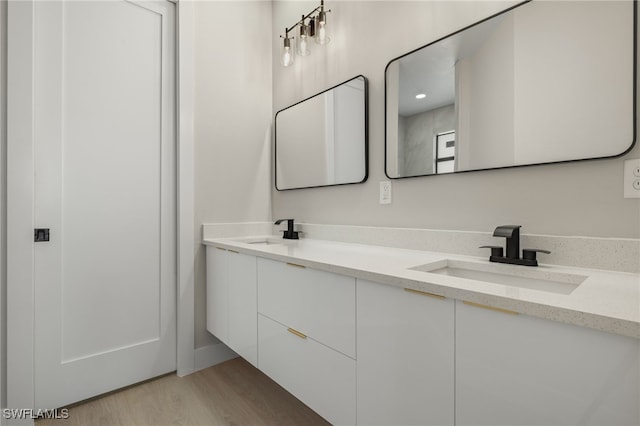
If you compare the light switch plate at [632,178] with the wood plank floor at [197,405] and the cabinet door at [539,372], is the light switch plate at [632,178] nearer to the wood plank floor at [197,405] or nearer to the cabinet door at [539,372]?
the cabinet door at [539,372]

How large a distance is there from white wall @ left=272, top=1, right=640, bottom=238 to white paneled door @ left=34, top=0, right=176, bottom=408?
82cm

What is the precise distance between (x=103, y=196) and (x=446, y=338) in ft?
5.88

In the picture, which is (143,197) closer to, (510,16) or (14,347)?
(14,347)

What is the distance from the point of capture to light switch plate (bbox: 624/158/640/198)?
0.98 m

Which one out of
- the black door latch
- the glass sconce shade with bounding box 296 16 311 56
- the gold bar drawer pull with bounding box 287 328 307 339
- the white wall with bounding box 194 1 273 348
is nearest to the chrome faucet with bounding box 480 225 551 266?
the gold bar drawer pull with bounding box 287 328 307 339

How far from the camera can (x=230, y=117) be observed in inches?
86.3

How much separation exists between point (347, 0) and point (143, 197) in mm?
1640

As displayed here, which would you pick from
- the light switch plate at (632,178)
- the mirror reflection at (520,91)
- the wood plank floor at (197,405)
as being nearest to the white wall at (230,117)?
the wood plank floor at (197,405)

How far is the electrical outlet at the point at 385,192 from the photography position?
1665 millimetres

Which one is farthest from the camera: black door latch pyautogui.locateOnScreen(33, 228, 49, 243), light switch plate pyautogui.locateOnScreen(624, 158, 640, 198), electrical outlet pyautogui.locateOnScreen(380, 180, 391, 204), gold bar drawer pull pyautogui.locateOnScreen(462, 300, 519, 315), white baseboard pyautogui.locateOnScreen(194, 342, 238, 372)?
white baseboard pyautogui.locateOnScreen(194, 342, 238, 372)

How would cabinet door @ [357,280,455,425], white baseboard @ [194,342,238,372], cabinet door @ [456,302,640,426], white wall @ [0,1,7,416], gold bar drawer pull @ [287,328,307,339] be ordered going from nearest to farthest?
cabinet door @ [456,302,640,426], cabinet door @ [357,280,455,425], gold bar drawer pull @ [287,328,307,339], white wall @ [0,1,7,416], white baseboard @ [194,342,238,372]

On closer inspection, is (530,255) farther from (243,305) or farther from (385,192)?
(243,305)

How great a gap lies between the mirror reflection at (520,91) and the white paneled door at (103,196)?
1.40 metres

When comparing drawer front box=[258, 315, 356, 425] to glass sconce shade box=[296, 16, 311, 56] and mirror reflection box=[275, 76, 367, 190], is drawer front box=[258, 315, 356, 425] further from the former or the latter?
glass sconce shade box=[296, 16, 311, 56]
